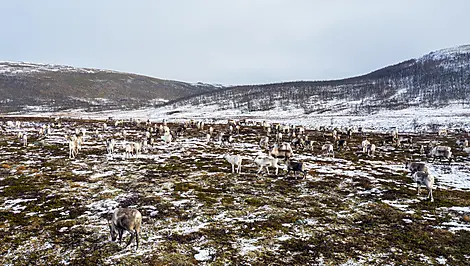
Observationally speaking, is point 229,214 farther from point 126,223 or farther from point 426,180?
point 426,180

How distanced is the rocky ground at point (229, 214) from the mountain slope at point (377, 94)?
313ft

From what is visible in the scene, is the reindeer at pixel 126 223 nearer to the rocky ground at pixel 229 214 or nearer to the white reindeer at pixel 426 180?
the rocky ground at pixel 229 214

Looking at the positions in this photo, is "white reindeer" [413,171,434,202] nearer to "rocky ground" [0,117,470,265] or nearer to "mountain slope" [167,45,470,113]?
"rocky ground" [0,117,470,265]

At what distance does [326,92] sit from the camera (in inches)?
6265

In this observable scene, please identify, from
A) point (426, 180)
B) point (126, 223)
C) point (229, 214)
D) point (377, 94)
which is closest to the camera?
point (126, 223)

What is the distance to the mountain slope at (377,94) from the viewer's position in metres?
118

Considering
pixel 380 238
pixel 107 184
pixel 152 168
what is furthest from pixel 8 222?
pixel 380 238

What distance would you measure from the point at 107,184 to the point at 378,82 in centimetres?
18429

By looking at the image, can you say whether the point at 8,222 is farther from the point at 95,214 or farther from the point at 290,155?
the point at 290,155

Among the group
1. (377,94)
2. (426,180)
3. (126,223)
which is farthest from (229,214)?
(377,94)

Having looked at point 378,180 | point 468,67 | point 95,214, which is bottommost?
point 378,180

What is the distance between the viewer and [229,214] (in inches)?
452

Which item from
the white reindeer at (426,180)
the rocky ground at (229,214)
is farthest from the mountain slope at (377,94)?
the white reindeer at (426,180)

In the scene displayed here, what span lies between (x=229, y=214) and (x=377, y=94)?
493 ft
